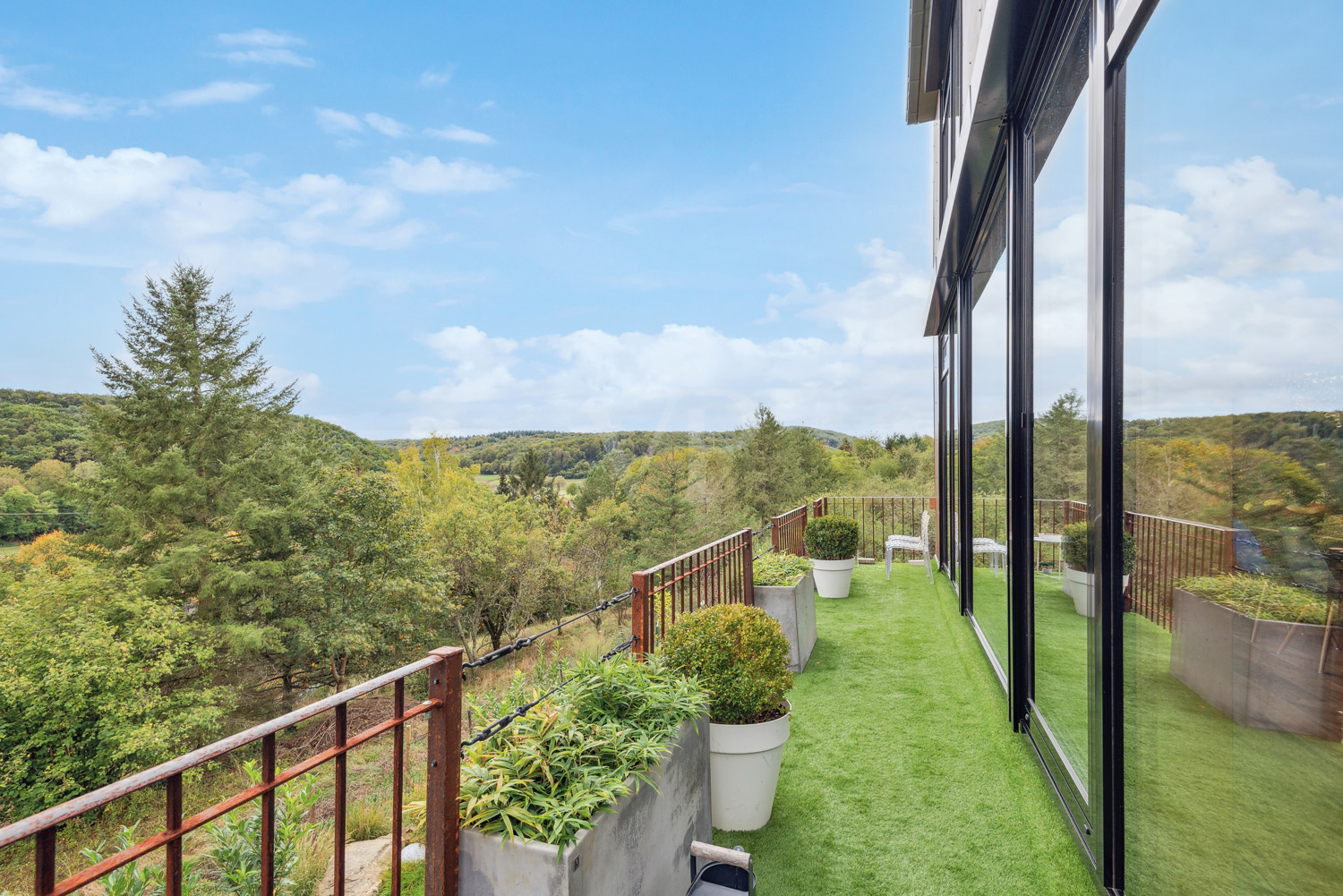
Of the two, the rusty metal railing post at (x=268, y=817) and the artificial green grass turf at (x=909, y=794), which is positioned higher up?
the rusty metal railing post at (x=268, y=817)

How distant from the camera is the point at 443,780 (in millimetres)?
1450

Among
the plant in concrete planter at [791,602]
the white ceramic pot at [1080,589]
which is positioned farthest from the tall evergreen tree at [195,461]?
the white ceramic pot at [1080,589]

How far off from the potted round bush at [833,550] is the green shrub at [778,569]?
1.37m

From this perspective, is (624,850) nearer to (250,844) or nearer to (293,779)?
(293,779)

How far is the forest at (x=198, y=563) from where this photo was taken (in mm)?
13484

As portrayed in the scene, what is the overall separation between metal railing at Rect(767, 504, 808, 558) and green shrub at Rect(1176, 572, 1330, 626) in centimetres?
438

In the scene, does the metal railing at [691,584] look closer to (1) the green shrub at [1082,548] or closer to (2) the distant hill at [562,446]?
(1) the green shrub at [1082,548]

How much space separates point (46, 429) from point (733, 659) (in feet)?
94.5

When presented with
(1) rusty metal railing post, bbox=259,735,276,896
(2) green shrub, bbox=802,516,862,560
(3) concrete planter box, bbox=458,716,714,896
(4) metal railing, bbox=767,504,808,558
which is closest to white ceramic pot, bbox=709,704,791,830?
(3) concrete planter box, bbox=458,716,714,896

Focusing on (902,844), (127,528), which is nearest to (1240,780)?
(902,844)

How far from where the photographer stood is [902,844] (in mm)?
2246

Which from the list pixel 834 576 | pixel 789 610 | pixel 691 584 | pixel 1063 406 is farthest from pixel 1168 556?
pixel 834 576

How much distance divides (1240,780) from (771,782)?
160 cm

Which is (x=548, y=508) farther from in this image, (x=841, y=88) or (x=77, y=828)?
(x=841, y=88)
